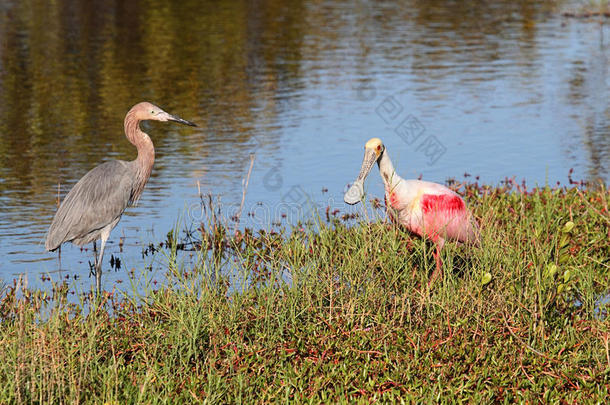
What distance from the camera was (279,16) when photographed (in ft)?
93.7

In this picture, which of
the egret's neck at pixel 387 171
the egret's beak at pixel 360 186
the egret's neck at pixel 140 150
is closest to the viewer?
the egret's beak at pixel 360 186

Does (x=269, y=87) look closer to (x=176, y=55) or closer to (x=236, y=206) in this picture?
(x=176, y=55)

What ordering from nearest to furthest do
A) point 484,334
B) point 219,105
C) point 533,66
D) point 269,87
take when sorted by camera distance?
point 484,334 → point 219,105 → point 269,87 → point 533,66

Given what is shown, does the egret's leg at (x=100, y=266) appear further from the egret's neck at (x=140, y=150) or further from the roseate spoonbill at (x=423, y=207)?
the roseate spoonbill at (x=423, y=207)

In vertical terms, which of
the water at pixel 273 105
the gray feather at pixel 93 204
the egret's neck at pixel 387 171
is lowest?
the water at pixel 273 105

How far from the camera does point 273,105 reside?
16.4 metres

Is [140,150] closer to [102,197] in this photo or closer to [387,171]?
[102,197]

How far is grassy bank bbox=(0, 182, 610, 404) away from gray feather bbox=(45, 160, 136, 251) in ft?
3.00

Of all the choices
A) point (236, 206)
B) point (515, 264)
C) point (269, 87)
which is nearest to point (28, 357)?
point (515, 264)

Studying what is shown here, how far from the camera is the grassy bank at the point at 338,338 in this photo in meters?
5.73

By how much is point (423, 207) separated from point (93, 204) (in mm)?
2771

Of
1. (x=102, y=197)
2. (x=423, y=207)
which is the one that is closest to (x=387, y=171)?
(x=423, y=207)

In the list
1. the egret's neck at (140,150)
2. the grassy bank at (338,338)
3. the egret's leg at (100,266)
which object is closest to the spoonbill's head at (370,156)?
the grassy bank at (338,338)

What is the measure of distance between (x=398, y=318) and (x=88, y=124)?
30.5 feet
